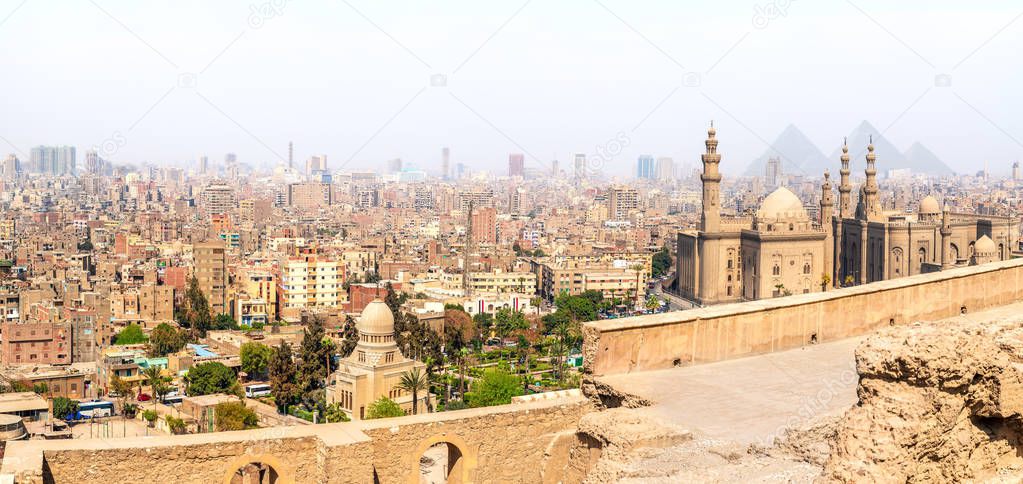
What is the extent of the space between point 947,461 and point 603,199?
98.5m

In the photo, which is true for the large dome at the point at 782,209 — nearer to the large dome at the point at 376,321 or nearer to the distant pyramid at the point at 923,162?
the large dome at the point at 376,321

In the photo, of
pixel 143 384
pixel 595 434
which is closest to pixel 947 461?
pixel 595 434

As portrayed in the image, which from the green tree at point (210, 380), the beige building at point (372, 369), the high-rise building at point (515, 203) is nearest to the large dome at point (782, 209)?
the beige building at point (372, 369)

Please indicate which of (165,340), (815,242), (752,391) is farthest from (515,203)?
(752,391)

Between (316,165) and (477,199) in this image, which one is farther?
(316,165)

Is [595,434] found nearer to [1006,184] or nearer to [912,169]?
[1006,184]

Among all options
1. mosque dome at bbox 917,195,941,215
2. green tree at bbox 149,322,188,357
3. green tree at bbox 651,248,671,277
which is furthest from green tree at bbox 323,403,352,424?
green tree at bbox 651,248,671,277

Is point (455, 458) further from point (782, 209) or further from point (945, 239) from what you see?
point (782, 209)

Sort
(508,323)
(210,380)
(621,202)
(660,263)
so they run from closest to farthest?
(210,380) → (508,323) → (660,263) → (621,202)

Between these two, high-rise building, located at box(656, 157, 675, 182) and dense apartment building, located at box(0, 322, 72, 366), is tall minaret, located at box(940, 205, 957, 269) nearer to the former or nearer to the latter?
dense apartment building, located at box(0, 322, 72, 366)

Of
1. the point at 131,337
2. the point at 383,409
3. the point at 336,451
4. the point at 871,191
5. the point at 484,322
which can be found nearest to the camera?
the point at 336,451

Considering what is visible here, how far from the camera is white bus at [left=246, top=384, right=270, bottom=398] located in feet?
79.2

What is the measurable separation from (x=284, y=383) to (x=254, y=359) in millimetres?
4517

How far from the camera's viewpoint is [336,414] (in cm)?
1820
